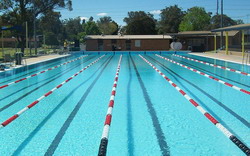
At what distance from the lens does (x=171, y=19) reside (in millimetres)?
59438

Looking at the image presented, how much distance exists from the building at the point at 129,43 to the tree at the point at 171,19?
18.8 metres

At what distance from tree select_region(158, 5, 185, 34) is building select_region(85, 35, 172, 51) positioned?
739 inches

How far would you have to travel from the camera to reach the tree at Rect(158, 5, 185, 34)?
5856 centimetres

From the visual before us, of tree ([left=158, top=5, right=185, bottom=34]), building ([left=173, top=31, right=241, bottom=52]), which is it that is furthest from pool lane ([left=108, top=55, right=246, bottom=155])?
tree ([left=158, top=5, right=185, bottom=34])

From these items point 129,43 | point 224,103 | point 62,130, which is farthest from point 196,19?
point 62,130

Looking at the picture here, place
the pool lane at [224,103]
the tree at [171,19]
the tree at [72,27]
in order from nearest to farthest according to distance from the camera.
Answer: the pool lane at [224,103] → the tree at [171,19] → the tree at [72,27]

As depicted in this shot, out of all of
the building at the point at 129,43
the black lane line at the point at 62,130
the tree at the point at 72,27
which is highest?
the tree at the point at 72,27

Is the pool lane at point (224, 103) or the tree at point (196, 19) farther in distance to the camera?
the tree at point (196, 19)

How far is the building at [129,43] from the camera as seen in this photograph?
39.2 meters

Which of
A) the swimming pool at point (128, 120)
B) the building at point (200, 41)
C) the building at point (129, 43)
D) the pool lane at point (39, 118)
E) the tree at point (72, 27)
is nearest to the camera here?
the swimming pool at point (128, 120)

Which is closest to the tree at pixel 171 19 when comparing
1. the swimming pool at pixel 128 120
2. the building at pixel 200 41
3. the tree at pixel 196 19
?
the tree at pixel 196 19

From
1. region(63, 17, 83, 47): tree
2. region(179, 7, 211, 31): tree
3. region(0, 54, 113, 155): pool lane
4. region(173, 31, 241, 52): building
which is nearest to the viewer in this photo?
region(0, 54, 113, 155): pool lane

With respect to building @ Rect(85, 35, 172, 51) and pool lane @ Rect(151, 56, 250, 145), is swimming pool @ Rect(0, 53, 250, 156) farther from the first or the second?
building @ Rect(85, 35, 172, 51)

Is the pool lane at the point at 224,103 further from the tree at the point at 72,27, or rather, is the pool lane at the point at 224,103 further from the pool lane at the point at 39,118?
the tree at the point at 72,27
